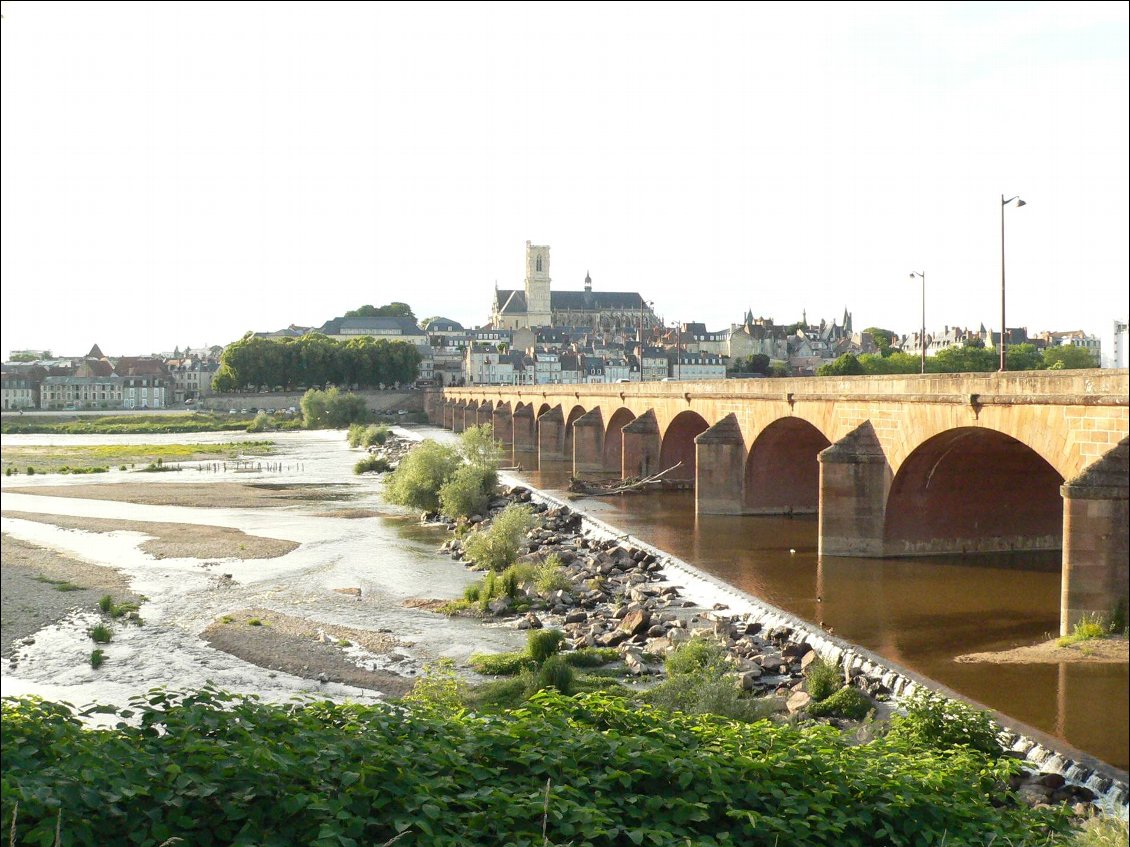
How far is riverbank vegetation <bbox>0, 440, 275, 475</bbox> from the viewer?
201 feet

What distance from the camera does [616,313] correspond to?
185 meters

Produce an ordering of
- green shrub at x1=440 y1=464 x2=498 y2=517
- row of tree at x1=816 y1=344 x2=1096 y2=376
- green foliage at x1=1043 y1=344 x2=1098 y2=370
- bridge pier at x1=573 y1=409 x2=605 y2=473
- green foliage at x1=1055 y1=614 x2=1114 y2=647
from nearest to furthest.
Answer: green foliage at x1=1055 y1=614 x2=1114 y2=647 → green shrub at x1=440 y1=464 x2=498 y2=517 → bridge pier at x1=573 y1=409 x2=605 y2=473 → green foliage at x1=1043 y1=344 x2=1098 y2=370 → row of tree at x1=816 y1=344 x2=1096 y2=376

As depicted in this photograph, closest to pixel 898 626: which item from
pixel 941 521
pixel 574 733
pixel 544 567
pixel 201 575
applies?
pixel 941 521

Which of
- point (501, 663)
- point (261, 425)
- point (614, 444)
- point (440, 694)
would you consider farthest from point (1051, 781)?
point (261, 425)

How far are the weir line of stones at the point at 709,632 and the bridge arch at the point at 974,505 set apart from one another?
186 inches

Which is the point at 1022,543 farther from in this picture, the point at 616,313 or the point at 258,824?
the point at 616,313

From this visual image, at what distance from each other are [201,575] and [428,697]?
1518cm

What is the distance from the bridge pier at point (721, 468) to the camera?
33.0 meters

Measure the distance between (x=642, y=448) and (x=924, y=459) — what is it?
19.9m

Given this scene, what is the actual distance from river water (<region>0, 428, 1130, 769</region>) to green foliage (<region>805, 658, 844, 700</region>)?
1590mm

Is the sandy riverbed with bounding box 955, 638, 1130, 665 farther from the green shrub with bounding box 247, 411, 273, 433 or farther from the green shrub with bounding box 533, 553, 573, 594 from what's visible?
the green shrub with bounding box 247, 411, 273, 433

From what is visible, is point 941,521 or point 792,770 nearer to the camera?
point 792,770

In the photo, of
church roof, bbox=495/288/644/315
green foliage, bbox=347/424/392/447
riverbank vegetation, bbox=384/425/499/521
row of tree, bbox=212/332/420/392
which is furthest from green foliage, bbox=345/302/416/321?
riverbank vegetation, bbox=384/425/499/521

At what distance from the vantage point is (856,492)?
80.5 ft
